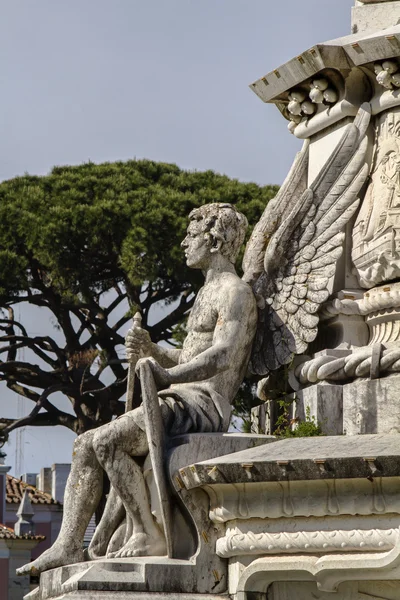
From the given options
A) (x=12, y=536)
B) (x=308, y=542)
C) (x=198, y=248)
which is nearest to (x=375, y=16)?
(x=198, y=248)

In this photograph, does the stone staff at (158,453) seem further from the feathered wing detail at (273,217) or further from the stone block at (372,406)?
the feathered wing detail at (273,217)

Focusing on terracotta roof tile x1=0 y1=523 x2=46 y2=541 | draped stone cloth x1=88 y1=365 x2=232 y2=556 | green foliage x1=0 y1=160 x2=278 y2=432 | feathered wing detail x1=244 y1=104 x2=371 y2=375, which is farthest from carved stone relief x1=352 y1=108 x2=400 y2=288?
terracotta roof tile x1=0 y1=523 x2=46 y2=541

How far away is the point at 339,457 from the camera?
9.59 metres

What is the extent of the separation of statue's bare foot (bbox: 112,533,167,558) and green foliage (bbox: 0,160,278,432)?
14.8m

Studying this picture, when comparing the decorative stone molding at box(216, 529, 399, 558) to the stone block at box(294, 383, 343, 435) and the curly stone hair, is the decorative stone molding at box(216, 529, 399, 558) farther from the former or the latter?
the curly stone hair

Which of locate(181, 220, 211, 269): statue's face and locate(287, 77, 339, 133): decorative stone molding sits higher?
locate(287, 77, 339, 133): decorative stone molding

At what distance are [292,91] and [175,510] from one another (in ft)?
11.3

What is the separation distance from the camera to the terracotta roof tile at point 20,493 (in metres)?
Answer: 39.2

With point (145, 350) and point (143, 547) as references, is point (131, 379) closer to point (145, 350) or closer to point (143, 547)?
point (145, 350)

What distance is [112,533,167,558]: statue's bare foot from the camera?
10547 millimetres

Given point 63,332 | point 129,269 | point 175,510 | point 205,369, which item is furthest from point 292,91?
point 63,332

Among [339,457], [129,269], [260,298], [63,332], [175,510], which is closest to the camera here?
[339,457]

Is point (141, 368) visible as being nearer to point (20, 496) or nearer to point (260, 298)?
point (260, 298)

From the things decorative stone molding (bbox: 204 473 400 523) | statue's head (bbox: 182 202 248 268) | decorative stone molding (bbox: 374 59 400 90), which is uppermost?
decorative stone molding (bbox: 374 59 400 90)
